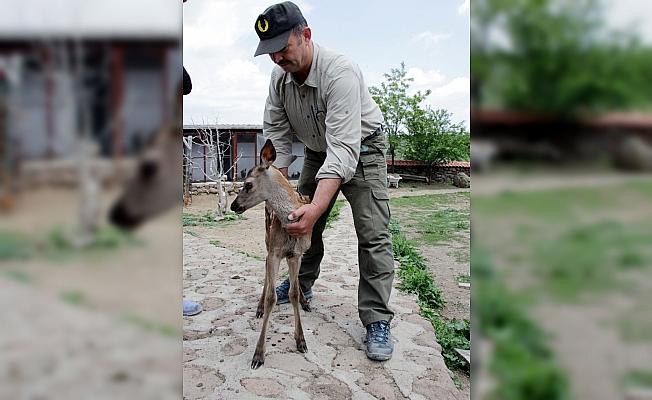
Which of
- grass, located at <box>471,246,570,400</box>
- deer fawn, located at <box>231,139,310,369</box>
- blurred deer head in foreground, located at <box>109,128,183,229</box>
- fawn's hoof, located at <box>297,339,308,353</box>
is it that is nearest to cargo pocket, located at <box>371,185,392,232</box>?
deer fawn, located at <box>231,139,310,369</box>

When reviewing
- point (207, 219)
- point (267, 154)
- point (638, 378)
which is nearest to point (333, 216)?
point (207, 219)

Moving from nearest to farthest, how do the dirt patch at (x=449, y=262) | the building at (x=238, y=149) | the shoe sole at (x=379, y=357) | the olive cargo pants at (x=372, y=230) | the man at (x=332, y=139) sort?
the man at (x=332, y=139) < the shoe sole at (x=379, y=357) < the olive cargo pants at (x=372, y=230) < the dirt patch at (x=449, y=262) < the building at (x=238, y=149)

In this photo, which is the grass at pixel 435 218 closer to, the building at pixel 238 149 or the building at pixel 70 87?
the building at pixel 238 149

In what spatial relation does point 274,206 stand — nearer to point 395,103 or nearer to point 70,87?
point 70,87

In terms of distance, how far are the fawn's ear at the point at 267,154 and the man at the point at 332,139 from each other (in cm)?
31

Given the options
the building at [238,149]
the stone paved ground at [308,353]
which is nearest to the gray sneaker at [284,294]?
the stone paved ground at [308,353]

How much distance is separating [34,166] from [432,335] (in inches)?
119

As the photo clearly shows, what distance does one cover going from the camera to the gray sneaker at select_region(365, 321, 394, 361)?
8.84 feet

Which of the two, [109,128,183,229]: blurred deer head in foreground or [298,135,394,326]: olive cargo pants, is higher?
[109,128,183,229]: blurred deer head in foreground

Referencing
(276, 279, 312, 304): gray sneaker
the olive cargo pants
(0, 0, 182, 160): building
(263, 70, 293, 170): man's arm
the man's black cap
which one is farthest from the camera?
(276, 279, 312, 304): gray sneaker

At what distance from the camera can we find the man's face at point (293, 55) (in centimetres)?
246

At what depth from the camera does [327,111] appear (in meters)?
2.67

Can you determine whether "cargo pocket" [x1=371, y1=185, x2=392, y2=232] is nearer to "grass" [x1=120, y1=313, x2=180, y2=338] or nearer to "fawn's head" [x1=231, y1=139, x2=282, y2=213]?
"fawn's head" [x1=231, y1=139, x2=282, y2=213]

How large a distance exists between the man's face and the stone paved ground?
1.62m
